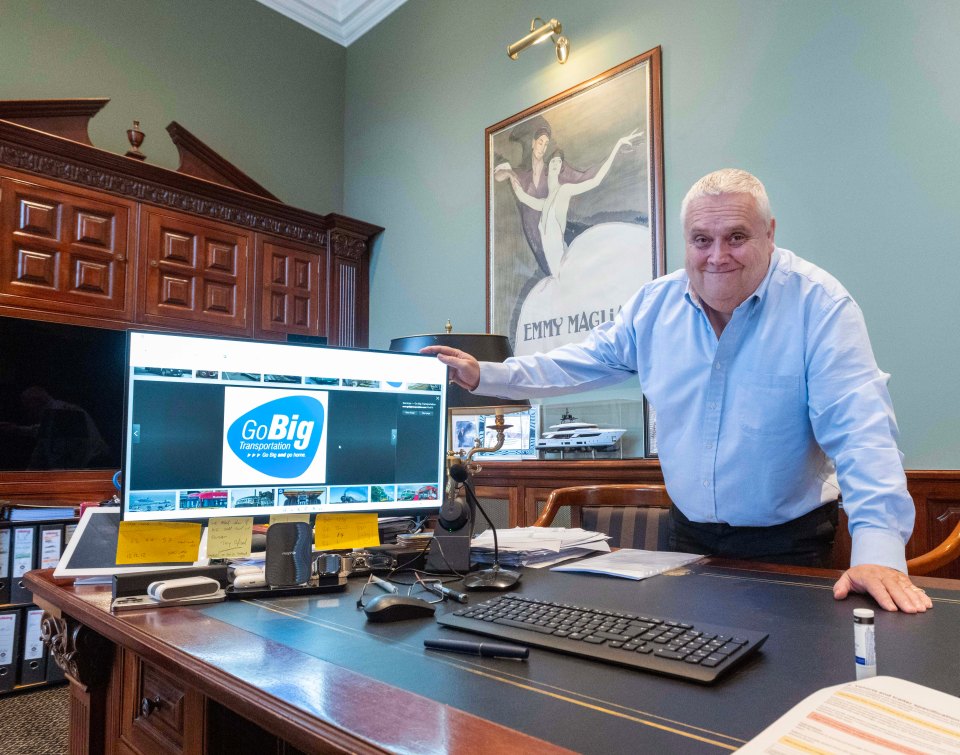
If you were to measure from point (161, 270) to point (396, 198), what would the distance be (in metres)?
1.43

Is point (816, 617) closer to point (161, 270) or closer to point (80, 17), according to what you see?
point (161, 270)

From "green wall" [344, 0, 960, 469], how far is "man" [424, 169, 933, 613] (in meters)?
0.88

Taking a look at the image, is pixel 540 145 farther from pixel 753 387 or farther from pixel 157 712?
pixel 157 712

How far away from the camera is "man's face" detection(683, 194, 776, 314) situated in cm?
146

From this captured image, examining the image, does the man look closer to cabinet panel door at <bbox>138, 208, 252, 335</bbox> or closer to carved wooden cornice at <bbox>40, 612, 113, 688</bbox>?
carved wooden cornice at <bbox>40, 612, 113, 688</bbox>

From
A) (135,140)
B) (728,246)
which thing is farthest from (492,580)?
(135,140)

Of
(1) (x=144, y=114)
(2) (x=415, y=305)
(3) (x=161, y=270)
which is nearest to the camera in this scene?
(3) (x=161, y=270)

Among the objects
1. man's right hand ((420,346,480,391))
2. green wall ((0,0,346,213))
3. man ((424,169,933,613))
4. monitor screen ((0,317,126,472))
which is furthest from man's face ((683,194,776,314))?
green wall ((0,0,346,213))

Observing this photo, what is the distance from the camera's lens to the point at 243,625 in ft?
3.01

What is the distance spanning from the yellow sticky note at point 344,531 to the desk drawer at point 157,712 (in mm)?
324

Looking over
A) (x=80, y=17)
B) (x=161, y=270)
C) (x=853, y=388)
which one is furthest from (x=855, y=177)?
(x=80, y=17)

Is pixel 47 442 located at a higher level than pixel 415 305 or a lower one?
lower

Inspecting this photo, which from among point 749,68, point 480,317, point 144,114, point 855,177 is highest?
point 144,114

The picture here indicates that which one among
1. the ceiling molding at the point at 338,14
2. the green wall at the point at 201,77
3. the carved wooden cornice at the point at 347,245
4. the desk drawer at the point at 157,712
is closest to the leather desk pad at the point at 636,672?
the desk drawer at the point at 157,712
